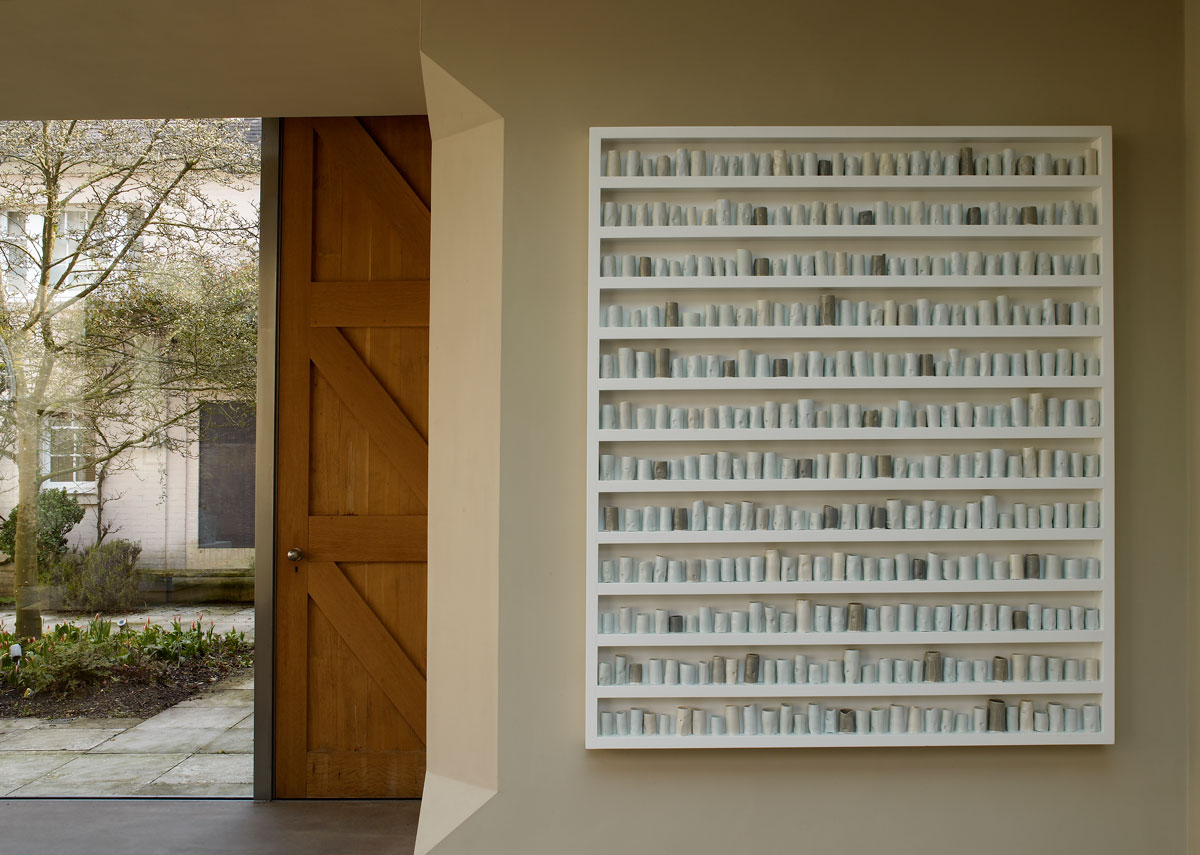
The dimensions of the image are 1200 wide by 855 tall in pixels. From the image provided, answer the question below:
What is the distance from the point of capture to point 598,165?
2.12 meters

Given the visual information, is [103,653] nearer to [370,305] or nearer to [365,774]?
[365,774]

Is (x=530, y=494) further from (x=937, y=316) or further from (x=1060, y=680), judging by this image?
(x=1060, y=680)

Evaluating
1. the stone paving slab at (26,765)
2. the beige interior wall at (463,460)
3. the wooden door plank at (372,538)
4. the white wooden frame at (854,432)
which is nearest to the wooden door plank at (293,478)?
the wooden door plank at (372,538)

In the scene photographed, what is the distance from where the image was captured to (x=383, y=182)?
3.25 meters

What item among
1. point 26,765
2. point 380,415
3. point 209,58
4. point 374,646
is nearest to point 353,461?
point 380,415

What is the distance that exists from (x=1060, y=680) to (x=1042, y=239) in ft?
3.68

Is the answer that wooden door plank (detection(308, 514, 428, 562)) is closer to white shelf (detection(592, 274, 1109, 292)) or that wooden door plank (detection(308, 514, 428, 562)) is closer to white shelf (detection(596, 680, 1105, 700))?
white shelf (detection(596, 680, 1105, 700))

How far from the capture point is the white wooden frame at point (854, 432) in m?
2.09

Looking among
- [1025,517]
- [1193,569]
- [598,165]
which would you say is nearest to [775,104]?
[598,165]

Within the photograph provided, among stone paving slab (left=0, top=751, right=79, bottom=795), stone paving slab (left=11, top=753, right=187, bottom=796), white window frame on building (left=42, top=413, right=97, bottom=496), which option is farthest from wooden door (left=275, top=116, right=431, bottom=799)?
stone paving slab (left=0, top=751, right=79, bottom=795)

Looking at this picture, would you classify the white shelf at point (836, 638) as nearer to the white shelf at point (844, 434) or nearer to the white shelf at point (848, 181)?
the white shelf at point (844, 434)

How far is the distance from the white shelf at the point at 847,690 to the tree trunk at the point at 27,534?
98.8 inches

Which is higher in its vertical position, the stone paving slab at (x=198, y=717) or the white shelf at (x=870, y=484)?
the white shelf at (x=870, y=484)

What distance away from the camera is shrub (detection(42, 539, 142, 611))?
3264 millimetres
